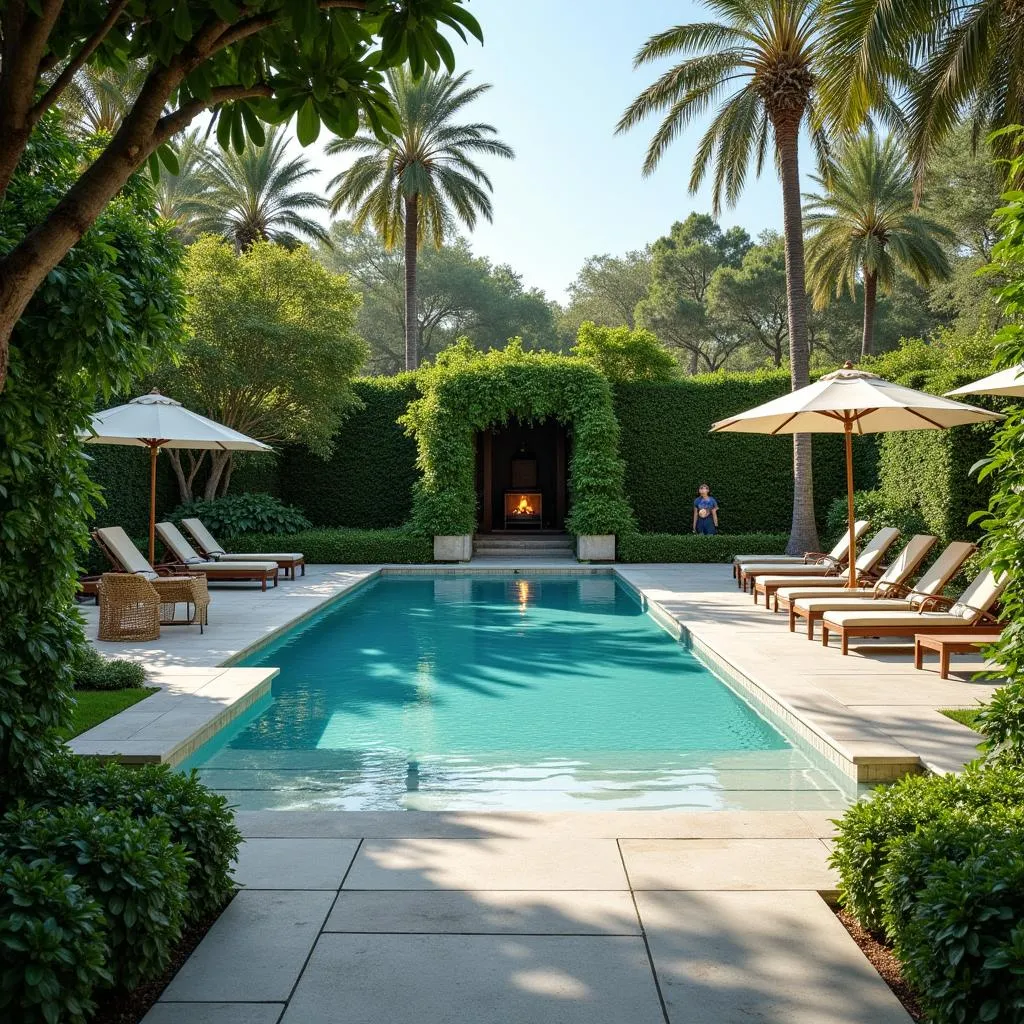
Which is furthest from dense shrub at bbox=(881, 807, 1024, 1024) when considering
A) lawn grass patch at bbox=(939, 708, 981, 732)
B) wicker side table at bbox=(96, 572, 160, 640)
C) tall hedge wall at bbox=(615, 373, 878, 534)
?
tall hedge wall at bbox=(615, 373, 878, 534)

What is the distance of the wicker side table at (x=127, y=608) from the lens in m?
10.2

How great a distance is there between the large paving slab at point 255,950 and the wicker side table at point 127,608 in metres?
6.89

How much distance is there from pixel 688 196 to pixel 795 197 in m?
2.56

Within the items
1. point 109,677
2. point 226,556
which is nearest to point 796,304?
point 226,556

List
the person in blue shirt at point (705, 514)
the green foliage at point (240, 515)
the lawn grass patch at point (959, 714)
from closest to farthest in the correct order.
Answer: the lawn grass patch at point (959, 714)
the green foliage at point (240, 515)
the person in blue shirt at point (705, 514)

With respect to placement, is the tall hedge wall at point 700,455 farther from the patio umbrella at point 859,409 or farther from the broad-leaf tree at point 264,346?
the patio umbrella at point 859,409

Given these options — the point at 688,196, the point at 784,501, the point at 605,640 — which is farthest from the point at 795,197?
the point at 605,640

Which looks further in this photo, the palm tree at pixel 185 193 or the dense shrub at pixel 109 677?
the palm tree at pixel 185 193

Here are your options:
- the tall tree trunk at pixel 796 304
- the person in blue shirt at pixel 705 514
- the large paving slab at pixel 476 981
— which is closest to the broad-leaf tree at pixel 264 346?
the person in blue shirt at pixel 705 514

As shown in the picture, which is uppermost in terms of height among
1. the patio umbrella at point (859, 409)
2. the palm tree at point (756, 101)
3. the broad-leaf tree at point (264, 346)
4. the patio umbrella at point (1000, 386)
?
the palm tree at point (756, 101)

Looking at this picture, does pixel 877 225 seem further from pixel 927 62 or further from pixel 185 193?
pixel 185 193

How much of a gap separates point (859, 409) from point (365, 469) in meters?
13.5

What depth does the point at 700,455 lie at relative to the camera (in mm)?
21375

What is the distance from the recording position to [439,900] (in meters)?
3.90
